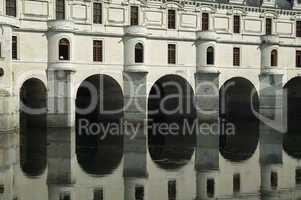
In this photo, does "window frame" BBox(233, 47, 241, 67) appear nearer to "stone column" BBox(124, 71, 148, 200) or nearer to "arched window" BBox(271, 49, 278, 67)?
"arched window" BBox(271, 49, 278, 67)

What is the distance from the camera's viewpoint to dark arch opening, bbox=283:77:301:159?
3040cm

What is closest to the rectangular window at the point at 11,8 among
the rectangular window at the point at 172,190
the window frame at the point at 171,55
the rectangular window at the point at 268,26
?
the window frame at the point at 171,55

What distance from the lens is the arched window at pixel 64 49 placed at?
34.6 m

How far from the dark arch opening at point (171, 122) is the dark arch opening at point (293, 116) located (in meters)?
6.57

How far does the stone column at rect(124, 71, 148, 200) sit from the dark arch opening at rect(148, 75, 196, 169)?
726 millimetres

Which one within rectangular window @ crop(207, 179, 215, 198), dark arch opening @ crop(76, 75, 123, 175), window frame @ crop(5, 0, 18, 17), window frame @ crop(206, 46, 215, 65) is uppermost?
window frame @ crop(5, 0, 18, 17)

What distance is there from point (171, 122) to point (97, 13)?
13392 millimetres

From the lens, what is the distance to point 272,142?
31.8 m

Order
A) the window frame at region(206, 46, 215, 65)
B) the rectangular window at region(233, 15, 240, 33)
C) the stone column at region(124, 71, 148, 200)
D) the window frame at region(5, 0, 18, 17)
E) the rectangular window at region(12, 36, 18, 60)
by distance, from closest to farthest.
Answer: the stone column at region(124, 71, 148, 200) → the window frame at region(5, 0, 18, 17) → the rectangular window at region(12, 36, 18, 60) → the window frame at region(206, 46, 215, 65) → the rectangular window at region(233, 15, 240, 33)

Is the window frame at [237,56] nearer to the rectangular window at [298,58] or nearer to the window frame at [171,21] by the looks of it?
the window frame at [171,21]

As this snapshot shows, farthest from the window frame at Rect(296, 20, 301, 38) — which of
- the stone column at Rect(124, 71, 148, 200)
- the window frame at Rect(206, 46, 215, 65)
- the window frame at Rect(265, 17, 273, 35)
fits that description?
the stone column at Rect(124, 71, 148, 200)

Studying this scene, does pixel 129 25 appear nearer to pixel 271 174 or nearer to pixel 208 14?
pixel 208 14

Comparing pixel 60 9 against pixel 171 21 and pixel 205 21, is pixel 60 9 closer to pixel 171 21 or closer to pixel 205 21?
pixel 171 21

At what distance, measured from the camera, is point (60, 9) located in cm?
3481
